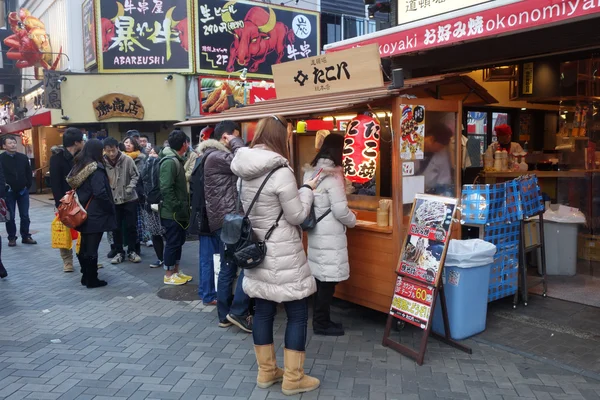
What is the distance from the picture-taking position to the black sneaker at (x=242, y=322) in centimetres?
484

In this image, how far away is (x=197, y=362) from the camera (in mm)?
4184

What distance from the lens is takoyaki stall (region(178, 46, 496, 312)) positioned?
4.60 metres

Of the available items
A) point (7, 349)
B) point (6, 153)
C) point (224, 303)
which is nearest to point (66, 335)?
point (7, 349)

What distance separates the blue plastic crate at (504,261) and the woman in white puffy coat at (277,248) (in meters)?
2.41

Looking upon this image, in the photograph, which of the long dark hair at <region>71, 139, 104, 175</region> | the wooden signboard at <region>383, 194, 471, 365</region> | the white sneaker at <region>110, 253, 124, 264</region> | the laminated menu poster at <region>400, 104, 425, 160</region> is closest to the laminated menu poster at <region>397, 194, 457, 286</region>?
the wooden signboard at <region>383, 194, 471, 365</region>

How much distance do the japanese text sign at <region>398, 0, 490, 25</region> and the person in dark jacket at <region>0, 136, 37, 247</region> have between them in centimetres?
747

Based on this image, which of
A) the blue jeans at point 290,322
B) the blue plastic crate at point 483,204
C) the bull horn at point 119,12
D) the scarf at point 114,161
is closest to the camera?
the blue jeans at point 290,322

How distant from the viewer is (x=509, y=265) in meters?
5.24

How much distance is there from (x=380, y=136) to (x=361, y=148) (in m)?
0.39

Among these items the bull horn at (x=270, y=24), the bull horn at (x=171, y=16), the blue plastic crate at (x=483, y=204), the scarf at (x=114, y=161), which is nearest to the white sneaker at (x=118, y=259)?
the scarf at (x=114, y=161)

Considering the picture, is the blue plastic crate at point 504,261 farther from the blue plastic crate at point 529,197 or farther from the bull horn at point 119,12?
the bull horn at point 119,12

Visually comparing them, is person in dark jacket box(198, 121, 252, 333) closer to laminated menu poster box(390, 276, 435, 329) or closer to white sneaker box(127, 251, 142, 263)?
laminated menu poster box(390, 276, 435, 329)

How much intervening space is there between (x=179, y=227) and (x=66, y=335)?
1.90 metres

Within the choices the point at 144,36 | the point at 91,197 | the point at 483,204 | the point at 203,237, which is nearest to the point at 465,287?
the point at 483,204
